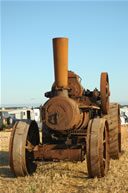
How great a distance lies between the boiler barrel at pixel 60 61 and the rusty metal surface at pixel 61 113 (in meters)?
0.49

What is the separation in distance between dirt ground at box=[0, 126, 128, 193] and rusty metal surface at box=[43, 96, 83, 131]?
1.16 metres

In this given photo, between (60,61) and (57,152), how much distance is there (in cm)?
220

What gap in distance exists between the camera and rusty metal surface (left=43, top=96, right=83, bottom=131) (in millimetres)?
6941

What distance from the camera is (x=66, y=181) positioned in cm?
657

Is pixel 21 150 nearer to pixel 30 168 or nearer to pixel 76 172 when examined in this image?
pixel 30 168

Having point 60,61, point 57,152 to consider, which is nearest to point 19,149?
point 57,152

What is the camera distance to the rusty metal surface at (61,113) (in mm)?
6941

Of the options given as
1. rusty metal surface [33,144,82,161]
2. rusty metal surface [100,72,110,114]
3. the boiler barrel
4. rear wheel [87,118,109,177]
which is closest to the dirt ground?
rear wheel [87,118,109,177]

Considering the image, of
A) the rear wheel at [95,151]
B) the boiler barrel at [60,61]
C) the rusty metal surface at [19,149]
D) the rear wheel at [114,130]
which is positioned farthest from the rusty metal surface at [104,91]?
the rusty metal surface at [19,149]

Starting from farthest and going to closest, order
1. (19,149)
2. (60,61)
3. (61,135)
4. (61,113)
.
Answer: (61,135) < (60,61) < (61,113) < (19,149)

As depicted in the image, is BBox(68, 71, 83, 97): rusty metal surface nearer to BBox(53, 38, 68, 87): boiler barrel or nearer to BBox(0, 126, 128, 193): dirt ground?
BBox(53, 38, 68, 87): boiler barrel

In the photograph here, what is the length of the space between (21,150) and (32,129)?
1.29 m

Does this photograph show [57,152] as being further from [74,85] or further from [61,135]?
[74,85]

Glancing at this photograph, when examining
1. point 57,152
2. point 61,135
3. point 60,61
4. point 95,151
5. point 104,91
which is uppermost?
point 60,61
